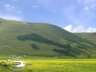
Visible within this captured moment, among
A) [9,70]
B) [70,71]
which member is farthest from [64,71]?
[9,70]

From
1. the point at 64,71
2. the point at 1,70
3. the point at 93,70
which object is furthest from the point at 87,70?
the point at 1,70

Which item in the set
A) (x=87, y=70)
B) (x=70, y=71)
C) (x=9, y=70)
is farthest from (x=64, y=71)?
(x=9, y=70)

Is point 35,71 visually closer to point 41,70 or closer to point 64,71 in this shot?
point 41,70

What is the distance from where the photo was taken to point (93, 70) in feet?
200

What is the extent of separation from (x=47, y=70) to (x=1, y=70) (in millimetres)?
9133

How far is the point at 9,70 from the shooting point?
197ft

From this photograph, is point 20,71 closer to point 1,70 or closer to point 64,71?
point 1,70

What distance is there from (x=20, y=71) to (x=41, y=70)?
415 cm

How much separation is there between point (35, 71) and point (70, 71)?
684cm

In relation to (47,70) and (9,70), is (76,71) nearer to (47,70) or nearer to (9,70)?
(47,70)

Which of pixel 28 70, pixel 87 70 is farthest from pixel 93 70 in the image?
pixel 28 70

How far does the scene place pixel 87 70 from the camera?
60.8m

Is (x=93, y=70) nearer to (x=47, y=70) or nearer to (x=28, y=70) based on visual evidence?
(x=47, y=70)

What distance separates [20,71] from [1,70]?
12.6ft
